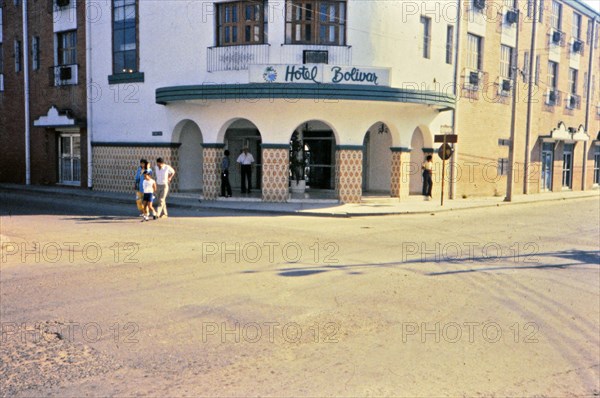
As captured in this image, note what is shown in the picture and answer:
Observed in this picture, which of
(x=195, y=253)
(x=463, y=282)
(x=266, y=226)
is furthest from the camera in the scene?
(x=266, y=226)

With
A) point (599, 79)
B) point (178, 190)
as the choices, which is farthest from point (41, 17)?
point (599, 79)

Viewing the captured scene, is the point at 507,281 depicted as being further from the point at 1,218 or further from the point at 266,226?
the point at 1,218

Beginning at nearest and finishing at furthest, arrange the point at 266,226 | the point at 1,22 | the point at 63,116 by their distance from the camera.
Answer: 1. the point at 266,226
2. the point at 63,116
3. the point at 1,22

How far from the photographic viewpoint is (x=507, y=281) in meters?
8.95

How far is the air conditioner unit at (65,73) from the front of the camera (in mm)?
25203

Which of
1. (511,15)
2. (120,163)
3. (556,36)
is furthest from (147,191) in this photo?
(556,36)

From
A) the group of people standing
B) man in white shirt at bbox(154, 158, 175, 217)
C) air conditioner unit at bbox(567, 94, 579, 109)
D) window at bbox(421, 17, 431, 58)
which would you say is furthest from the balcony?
air conditioner unit at bbox(567, 94, 579, 109)

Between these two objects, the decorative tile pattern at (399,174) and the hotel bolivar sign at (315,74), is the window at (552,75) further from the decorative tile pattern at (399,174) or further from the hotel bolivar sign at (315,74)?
the hotel bolivar sign at (315,74)

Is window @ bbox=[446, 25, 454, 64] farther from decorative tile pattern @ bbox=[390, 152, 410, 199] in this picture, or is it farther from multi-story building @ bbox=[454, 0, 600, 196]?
decorative tile pattern @ bbox=[390, 152, 410, 199]

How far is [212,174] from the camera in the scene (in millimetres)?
21500

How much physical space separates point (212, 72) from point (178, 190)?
5297 mm

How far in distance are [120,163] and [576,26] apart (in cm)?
2823

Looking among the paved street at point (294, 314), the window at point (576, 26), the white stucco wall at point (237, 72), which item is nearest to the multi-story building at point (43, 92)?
the white stucco wall at point (237, 72)

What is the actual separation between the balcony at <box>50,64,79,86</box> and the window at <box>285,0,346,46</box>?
35.3ft
